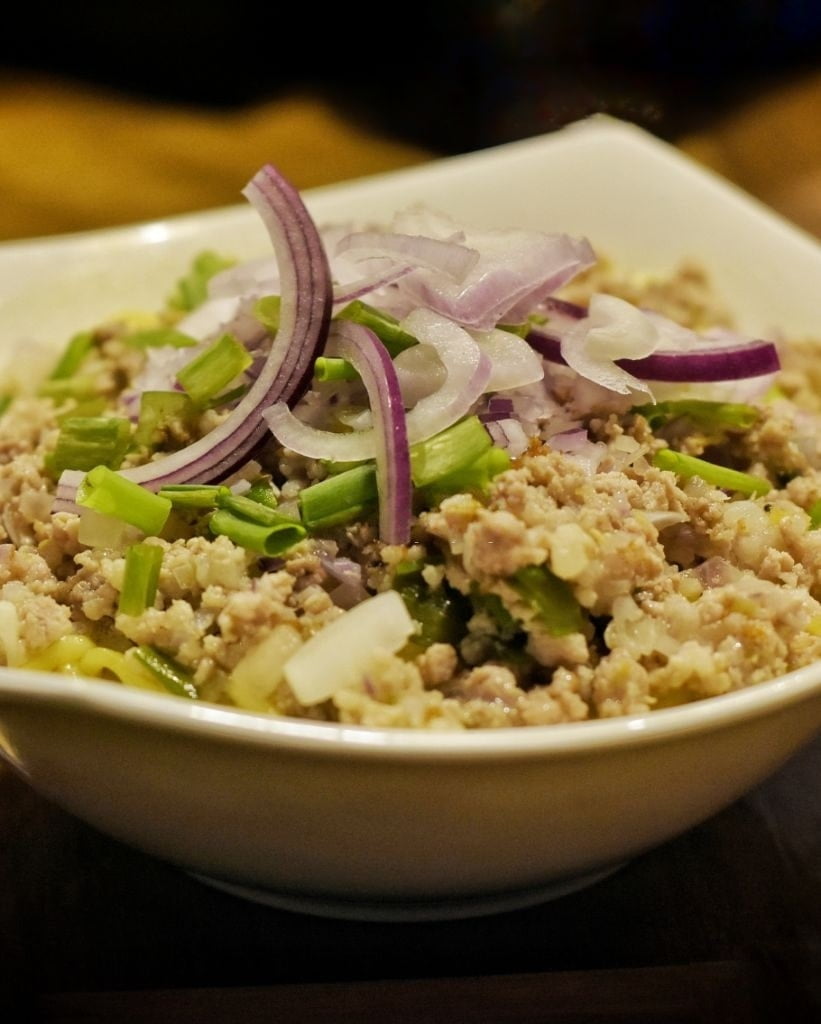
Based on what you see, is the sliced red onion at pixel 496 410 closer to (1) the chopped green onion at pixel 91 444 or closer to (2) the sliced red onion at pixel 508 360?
(2) the sliced red onion at pixel 508 360

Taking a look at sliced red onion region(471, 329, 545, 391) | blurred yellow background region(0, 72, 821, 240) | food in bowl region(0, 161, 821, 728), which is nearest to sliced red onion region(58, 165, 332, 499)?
food in bowl region(0, 161, 821, 728)

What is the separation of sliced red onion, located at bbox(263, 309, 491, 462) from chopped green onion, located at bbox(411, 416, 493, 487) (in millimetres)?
19

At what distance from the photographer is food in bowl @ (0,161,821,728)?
135cm

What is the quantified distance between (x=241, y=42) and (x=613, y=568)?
5.37 metres

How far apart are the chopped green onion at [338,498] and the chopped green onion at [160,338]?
69 centimetres

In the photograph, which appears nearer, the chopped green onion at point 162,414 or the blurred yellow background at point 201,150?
the chopped green onion at point 162,414

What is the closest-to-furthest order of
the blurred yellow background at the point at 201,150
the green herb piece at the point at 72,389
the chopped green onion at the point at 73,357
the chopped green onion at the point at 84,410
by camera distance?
the chopped green onion at the point at 84,410, the green herb piece at the point at 72,389, the chopped green onion at the point at 73,357, the blurred yellow background at the point at 201,150

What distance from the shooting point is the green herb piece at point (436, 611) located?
143 centimetres

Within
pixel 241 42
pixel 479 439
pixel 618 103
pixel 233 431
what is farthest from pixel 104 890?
pixel 241 42

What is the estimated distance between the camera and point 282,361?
1.66 meters

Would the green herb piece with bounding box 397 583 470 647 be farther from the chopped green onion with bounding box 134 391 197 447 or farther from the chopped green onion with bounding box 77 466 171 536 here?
the chopped green onion with bounding box 134 391 197 447

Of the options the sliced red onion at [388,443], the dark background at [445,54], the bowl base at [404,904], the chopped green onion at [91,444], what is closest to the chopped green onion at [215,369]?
the chopped green onion at [91,444]

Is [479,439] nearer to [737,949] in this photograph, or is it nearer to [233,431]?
[233,431]

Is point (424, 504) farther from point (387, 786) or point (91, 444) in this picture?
point (91, 444)
